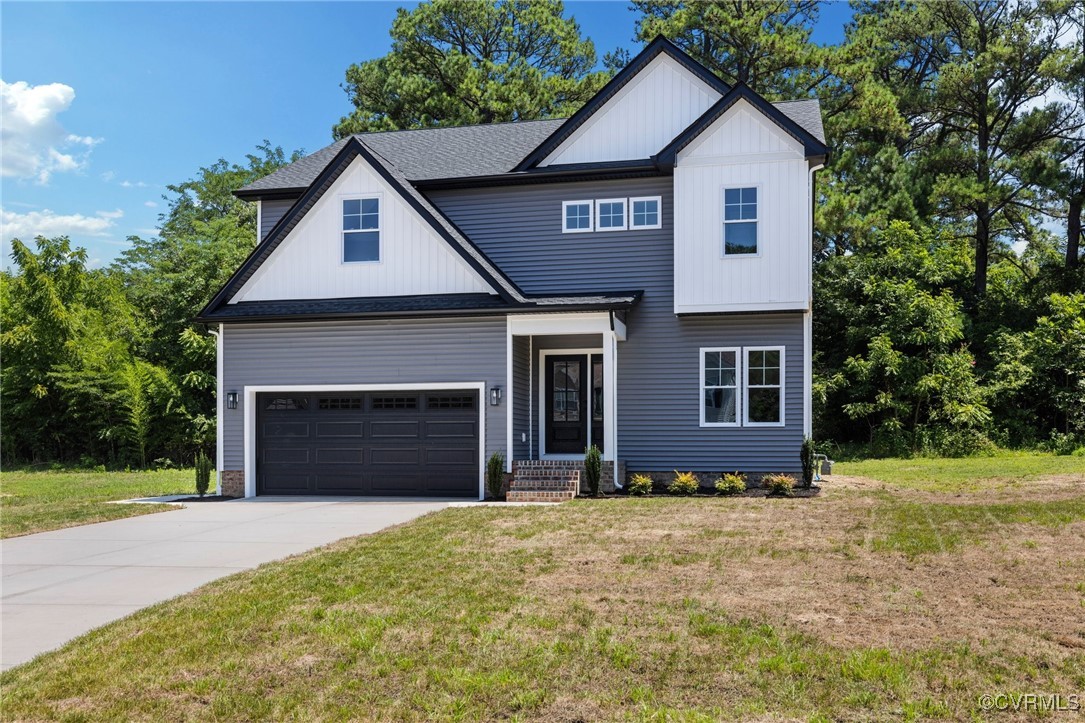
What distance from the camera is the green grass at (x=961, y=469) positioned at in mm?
17891

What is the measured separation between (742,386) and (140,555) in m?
11.1

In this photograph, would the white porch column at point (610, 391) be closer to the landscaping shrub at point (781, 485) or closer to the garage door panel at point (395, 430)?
the landscaping shrub at point (781, 485)

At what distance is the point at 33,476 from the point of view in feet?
80.4

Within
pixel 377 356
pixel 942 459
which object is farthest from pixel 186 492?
pixel 942 459

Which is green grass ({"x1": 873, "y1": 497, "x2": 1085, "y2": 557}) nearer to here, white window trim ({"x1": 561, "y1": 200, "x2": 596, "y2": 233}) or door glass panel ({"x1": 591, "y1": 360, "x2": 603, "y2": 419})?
door glass panel ({"x1": 591, "y1": 360, "x2": 603, "y2": 419})

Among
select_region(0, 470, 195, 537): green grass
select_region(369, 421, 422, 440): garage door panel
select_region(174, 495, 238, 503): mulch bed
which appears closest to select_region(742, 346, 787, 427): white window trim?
select_region(369, 421, 422, 440): garage door panel

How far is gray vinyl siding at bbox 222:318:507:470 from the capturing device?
55.5 feet

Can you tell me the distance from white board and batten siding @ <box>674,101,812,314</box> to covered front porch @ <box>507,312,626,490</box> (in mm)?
1796

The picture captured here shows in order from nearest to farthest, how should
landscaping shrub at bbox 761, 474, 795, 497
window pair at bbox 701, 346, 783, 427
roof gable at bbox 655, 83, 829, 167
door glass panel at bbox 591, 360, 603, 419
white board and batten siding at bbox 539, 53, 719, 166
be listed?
landscaping shrub at bbox 761, 474, 795, 497
roof gable at bbox 655, 83, 829, 167
window pair at bbox 701, 346, 783, 427
white board and batten siding at bbox 539, 53, 719, 166
door glass panel at bbox 591, 360, 603, 419

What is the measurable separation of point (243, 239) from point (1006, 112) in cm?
2588

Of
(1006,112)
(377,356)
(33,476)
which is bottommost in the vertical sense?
(33,476)

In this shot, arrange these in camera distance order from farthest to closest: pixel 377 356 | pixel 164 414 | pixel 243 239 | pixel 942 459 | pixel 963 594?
pixel 243 239
pixel 164 414
pixel 942 459
pixel 377 356
pixel 963 594

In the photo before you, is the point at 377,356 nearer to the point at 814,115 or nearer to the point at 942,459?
the point at 814,115

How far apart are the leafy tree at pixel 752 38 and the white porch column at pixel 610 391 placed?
685 inches
